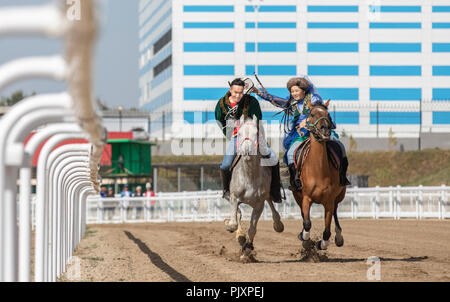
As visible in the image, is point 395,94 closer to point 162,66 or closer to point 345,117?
point 345,117

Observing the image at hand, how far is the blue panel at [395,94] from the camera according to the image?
5278cm

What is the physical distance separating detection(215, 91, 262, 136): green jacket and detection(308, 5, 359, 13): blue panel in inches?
1621

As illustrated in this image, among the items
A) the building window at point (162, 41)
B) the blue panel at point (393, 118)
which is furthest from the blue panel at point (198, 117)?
the blue panel at point (393, 118)

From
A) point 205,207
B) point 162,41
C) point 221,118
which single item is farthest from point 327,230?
point 162,41

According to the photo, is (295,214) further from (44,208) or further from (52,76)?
(52,76)

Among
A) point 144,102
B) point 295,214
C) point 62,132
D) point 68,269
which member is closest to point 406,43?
point 144,102

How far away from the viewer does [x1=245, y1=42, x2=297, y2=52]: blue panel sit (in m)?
52.4

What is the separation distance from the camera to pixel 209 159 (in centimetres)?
4747

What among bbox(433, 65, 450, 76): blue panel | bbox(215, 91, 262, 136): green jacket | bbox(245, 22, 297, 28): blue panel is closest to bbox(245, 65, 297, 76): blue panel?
bbox(245, 22, 297, 28): blue panel

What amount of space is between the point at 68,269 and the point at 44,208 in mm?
3402

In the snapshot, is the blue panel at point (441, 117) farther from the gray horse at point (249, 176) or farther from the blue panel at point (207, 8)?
the gray horse at point (249, 176)

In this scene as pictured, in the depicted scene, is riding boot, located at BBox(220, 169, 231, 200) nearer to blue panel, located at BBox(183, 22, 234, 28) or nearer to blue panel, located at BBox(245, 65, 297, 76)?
blue panel, located at BBox(245, 65, 297, 76)

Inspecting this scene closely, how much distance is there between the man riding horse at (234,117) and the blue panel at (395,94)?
41457 mm

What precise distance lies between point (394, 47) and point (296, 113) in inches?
1636
